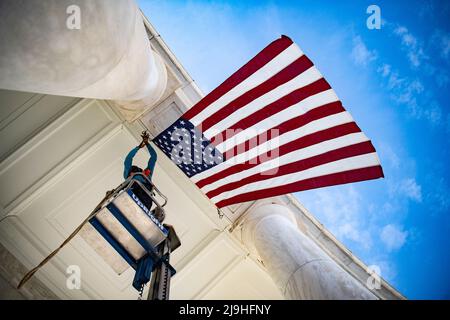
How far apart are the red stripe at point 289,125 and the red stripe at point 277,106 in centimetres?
23

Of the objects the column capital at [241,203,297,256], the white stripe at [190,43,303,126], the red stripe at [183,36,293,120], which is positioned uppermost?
the red stripe at [183,36,293,120]

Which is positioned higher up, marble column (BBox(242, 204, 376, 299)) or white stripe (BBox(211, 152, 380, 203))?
white stripe (BBox(211, 152, 380, 203))

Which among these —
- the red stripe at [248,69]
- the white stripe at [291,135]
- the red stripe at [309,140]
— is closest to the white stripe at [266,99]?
the red stripe at [248,69]

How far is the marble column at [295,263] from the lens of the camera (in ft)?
11.3

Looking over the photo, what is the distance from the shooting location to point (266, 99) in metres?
4.78

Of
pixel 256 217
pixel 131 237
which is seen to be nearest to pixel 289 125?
pixel 256 217

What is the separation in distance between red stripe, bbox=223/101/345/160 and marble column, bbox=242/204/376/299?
1602mm

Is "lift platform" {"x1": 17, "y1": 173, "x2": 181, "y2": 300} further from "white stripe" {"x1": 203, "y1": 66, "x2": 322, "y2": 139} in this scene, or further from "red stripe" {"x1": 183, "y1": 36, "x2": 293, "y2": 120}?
"red stripe" {"x1": 183, "y1": 36, "x2": 293, "y2": 120}

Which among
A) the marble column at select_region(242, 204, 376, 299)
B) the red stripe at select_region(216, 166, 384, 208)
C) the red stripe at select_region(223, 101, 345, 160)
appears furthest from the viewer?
the red stripe at select_region(223, 101, 345, 160)

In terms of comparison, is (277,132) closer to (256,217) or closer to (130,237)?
(256,217)

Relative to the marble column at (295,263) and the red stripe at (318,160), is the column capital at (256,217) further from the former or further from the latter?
the red stripe at (318,160)

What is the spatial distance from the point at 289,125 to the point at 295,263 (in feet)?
6.83

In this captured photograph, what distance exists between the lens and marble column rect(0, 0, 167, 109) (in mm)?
2004

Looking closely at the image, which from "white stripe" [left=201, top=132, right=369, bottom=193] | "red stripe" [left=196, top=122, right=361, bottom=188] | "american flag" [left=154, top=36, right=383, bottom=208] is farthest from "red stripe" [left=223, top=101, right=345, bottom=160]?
"white stripe" [left=201, top=132, right=369, bottom=193]
